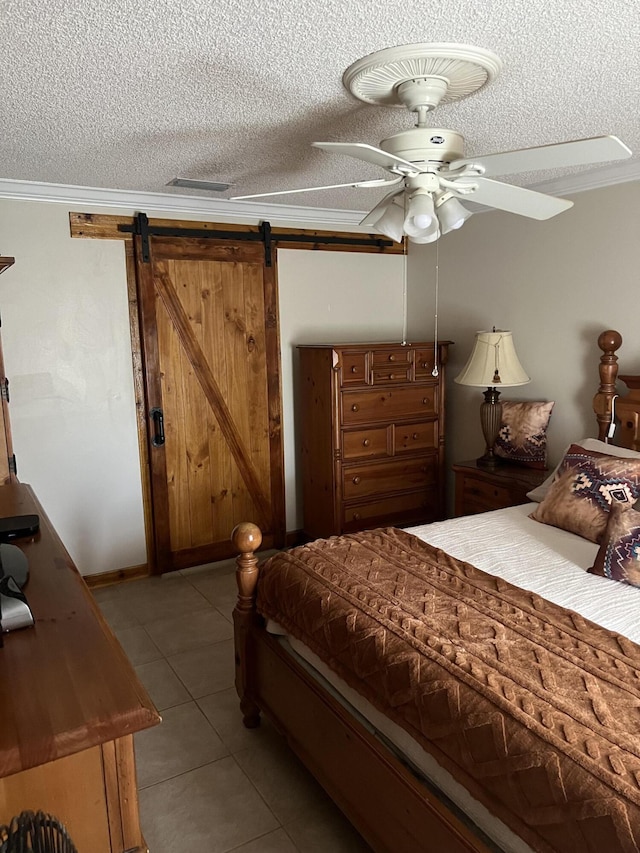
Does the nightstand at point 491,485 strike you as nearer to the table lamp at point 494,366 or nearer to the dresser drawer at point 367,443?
the table lamp at point 494,366

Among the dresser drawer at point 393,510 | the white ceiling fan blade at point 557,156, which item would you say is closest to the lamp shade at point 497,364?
the dresser drawer at point 393,510

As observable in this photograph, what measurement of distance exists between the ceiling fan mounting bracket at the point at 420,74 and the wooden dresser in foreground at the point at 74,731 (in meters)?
1.69

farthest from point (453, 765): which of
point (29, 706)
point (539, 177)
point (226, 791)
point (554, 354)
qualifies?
point (539, 177)

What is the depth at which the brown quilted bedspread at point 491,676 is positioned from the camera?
1255 millimetres

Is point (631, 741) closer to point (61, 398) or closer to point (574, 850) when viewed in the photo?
point (574, 850)

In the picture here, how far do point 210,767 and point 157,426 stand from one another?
2.09 m

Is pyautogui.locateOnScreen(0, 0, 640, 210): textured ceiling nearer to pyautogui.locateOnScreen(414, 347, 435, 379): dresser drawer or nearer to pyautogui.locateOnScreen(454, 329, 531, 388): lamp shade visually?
pyautogui.locateOnScreen(454, 329, 531, 388): lamp shade

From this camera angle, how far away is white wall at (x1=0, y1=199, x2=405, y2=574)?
11.3 ft

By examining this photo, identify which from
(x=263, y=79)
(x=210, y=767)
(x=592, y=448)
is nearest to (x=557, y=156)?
(x=263, y=79)

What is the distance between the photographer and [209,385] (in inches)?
159

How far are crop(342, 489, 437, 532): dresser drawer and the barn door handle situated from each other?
126cm

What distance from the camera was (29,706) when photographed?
1090 millimetres

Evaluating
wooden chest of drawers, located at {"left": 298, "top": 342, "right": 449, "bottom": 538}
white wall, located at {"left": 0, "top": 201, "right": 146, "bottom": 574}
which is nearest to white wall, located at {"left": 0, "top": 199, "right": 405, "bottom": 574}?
white wall, located at {"left": 0, "top": 201, "right": 146, "bottom": 574}

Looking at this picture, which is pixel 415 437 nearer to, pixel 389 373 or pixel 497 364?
pixel 389 373
